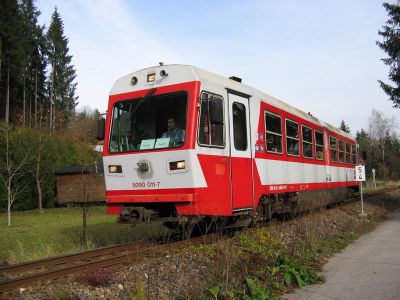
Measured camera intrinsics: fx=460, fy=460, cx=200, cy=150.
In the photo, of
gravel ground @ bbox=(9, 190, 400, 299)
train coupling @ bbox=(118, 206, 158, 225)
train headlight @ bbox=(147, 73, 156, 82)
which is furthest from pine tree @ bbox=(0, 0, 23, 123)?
gravel ground @ bbox=(9, 190, 400, 299)

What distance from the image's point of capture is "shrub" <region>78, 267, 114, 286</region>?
18.9 ft

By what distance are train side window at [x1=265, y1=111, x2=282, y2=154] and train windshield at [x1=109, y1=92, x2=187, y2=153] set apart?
2813mm

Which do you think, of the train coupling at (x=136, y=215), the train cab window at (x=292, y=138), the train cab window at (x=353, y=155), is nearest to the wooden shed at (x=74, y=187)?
the train cab window at (x=353, y=155)

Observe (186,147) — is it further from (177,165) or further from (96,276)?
(96,276)

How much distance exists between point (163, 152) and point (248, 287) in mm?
3311

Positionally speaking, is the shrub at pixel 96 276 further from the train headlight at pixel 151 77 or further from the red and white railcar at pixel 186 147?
the train headlight at pixel 151 77

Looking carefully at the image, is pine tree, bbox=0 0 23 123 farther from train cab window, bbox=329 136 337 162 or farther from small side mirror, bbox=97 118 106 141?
small side mirror, bbox=97 118 106 141

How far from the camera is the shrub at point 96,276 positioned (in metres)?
5.75

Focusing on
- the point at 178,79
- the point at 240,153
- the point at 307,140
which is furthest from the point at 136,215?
the point at 307,140

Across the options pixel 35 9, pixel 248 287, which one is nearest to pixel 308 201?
pixel 248 287

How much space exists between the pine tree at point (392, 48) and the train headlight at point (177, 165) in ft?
49.3

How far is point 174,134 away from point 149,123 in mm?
664

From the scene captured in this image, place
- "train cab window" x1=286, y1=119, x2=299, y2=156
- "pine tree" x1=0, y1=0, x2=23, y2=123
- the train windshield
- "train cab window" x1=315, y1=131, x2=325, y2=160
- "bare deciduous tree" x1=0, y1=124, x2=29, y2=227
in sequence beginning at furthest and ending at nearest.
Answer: "pine tree" x1=0, y1=0, x2=23, y2=123 → "bare deciduous tree" x1=0, y1=124, x2=29, y2=227 → "train cab window" x1=315, y1=131, x2=325, y2=160 → "train cab window" x1=286, y1=119, x2=299, y2=156 → the train windshield

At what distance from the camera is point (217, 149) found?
858 centimetres
